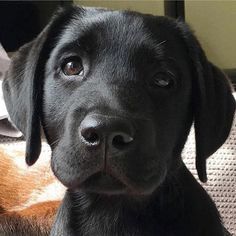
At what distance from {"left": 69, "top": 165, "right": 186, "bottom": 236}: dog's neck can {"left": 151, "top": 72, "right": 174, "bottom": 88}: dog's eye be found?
21 cm

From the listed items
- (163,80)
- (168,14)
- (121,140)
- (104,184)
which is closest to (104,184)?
(104,184)

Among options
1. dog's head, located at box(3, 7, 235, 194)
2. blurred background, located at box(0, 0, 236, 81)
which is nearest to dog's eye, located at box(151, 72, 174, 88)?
dog's head, located at box(3, 7, 235, 194)

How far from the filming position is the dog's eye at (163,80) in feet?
4.12

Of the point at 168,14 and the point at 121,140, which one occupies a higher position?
the point at 121,140

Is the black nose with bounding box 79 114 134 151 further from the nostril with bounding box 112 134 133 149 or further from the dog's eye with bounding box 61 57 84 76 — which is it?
the dog's eye with bounding box 61 57 84 76

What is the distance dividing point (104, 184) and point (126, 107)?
0.15 metres

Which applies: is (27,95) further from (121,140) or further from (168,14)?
(168,14)

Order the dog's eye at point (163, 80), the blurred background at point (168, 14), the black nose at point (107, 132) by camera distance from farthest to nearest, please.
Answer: the blurred background at point (168, 14), the dog's eye at point (163, 80), the black nose at point (107, 132)

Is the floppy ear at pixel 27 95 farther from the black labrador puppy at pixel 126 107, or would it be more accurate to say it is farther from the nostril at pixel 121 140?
the nostril at pixel 121 140

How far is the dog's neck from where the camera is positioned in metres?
1.27

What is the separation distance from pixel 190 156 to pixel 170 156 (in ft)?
1.83

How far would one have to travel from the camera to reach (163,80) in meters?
1.26

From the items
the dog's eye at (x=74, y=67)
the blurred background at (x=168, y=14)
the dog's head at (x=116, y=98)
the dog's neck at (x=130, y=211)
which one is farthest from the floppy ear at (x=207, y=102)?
the blurred background at (x=168, y=14)

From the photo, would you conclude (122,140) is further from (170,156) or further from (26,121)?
(26,121)
